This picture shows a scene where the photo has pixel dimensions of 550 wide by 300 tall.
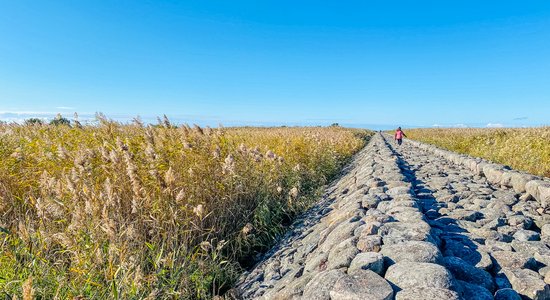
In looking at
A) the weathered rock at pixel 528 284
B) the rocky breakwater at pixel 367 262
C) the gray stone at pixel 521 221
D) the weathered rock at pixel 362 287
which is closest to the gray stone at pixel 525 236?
the gray stone at pixel 521 221

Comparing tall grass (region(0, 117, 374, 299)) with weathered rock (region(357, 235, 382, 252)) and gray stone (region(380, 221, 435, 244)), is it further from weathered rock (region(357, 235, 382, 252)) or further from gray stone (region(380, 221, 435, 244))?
gray stone (region(380, 221, 435, 244))

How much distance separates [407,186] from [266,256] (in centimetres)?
243

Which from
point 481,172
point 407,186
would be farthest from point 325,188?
point 481,172

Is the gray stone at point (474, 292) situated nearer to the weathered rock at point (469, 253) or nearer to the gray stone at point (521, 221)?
the weathered rock at point (469, 253)

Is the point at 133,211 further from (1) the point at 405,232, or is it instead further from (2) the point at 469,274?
(2) the point at 469,274

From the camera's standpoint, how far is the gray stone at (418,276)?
188 cm

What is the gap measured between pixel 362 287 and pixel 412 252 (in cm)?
64

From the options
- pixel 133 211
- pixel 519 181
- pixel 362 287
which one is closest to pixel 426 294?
pixel 362 287

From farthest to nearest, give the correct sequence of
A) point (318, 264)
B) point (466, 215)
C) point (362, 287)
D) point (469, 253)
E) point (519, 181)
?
point (519, 181) < point (466, 215) < point (318, 264) < point (469, 253) < point (362, 287)

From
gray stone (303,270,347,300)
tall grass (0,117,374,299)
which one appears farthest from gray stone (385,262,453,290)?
tall grass (0,117,374,299)

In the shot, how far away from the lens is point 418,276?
1.95m

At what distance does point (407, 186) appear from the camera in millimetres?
4883

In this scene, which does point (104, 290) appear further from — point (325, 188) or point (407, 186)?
point (325, 188)

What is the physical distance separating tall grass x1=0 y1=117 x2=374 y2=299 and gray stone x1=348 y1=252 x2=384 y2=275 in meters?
1.41
